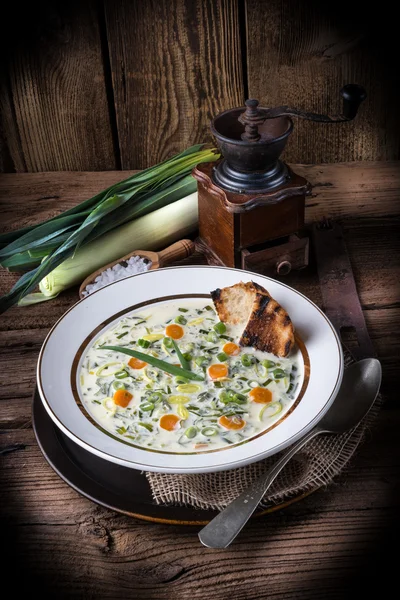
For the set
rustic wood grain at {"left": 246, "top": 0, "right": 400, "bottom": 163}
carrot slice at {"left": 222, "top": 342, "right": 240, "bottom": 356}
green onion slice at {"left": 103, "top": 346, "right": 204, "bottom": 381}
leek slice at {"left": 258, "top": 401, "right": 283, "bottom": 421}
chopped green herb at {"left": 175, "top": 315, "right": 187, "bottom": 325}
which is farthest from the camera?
rustic wood grain at {"left": 246, "top": 0, "right": 400, "bottom": 163}

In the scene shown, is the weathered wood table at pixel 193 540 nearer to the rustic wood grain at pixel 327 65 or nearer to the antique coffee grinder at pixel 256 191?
the antique coffee grinder at pixel 256 191

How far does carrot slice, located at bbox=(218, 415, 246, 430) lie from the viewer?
1.68 m

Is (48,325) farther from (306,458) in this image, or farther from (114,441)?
(306,458)

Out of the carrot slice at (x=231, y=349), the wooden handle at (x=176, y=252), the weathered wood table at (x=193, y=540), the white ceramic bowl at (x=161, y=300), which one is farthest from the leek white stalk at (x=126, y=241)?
the carrot slice at (x=231, y=349)

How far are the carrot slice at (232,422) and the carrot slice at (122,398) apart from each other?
254 mm

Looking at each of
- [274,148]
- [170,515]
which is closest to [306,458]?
[170,515]

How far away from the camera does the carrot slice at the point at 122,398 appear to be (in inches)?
69.6

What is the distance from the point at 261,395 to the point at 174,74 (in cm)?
182

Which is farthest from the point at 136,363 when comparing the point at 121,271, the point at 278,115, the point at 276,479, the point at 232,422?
the point at 278,115

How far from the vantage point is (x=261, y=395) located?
177 centimetres

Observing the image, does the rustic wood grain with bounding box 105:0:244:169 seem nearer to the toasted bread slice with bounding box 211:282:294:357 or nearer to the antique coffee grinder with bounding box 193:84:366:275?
the antique coffee grinder with bounding box 193:84:366:275

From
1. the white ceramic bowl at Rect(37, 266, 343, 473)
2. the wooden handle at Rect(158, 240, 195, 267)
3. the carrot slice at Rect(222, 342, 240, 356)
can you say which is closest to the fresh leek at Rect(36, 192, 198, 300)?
the wooden handle at Rect(158, 240, 195, 267)

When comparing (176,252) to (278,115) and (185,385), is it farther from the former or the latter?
(185,385)

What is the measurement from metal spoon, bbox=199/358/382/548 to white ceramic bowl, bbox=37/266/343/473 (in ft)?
0.25
